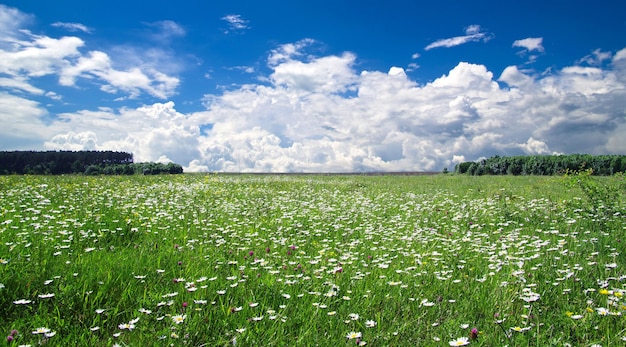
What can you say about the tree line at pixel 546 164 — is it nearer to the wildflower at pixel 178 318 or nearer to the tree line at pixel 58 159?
the tree line at pixel 58 159

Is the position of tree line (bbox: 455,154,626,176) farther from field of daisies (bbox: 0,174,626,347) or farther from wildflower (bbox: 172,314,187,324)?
wildflower (bbox: 172,314,187,324)

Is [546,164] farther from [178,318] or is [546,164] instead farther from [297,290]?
[178,318]

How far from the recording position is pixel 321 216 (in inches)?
371

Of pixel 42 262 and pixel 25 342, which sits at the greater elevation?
pixel 42 262

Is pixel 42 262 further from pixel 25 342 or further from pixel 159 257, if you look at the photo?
pixel 25 342

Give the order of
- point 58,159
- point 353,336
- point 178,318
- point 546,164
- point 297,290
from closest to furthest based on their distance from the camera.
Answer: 1. point 353,336
2. point 178,318
3. point 297,290
4. point 546,164
5. point 58,159

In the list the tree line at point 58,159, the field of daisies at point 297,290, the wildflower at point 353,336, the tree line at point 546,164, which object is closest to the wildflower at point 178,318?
the field of daisies at point 297,290

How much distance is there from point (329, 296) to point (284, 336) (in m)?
0.92

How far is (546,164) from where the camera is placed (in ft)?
194

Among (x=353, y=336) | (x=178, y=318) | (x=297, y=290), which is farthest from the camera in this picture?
(x=297, y=290)

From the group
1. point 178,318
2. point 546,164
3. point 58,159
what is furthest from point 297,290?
point 58,159

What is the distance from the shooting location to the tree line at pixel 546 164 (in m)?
54.2

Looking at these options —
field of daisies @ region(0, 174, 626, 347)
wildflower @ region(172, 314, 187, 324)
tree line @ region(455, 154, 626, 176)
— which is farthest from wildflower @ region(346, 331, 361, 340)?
tree line @ region(455, 154, 626, 176)

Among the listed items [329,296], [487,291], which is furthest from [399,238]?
[329,296]
